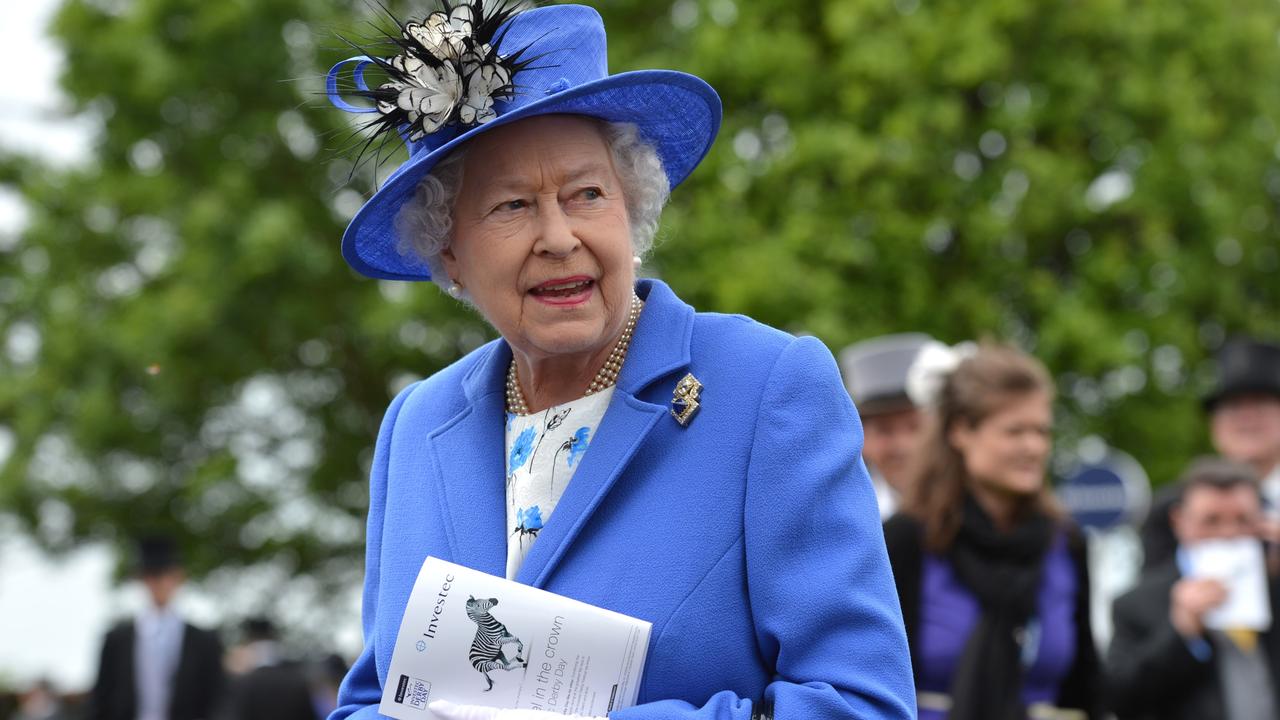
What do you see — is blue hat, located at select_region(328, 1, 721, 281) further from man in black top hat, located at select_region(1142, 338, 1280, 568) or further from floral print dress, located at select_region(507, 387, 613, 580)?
man in black top hat, located at select_region(1142, 338, 1280, 568)

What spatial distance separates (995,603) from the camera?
507cm

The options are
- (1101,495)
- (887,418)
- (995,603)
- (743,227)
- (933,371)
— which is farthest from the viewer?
(743,227)

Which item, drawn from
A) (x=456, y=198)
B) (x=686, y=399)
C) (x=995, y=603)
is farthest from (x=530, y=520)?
(x=995, y=603)

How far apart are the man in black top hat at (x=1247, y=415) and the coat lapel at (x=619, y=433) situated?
477cm

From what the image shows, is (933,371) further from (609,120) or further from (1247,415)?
(609,120)

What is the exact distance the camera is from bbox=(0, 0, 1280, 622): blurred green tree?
52.6ft

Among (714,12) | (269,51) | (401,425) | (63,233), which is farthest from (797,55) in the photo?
(401,425)

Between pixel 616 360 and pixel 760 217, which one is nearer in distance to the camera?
pixel 616 360

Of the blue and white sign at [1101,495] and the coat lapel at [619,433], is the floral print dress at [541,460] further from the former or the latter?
the blue and white sign at [1101,495]

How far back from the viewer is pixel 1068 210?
55.2ft

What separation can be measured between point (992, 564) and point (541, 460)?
2549mm

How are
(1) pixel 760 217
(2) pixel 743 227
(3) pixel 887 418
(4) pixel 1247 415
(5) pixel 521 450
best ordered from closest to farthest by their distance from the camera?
(5) pixel 521 450 → (3) pixel 887 418 → (4) pixel 1247 415 → (2) pixel 743 227 → (1) pixel 760 217

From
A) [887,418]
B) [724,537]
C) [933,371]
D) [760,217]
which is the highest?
[760,217]

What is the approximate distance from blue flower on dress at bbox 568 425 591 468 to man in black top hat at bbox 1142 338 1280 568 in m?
4.75
